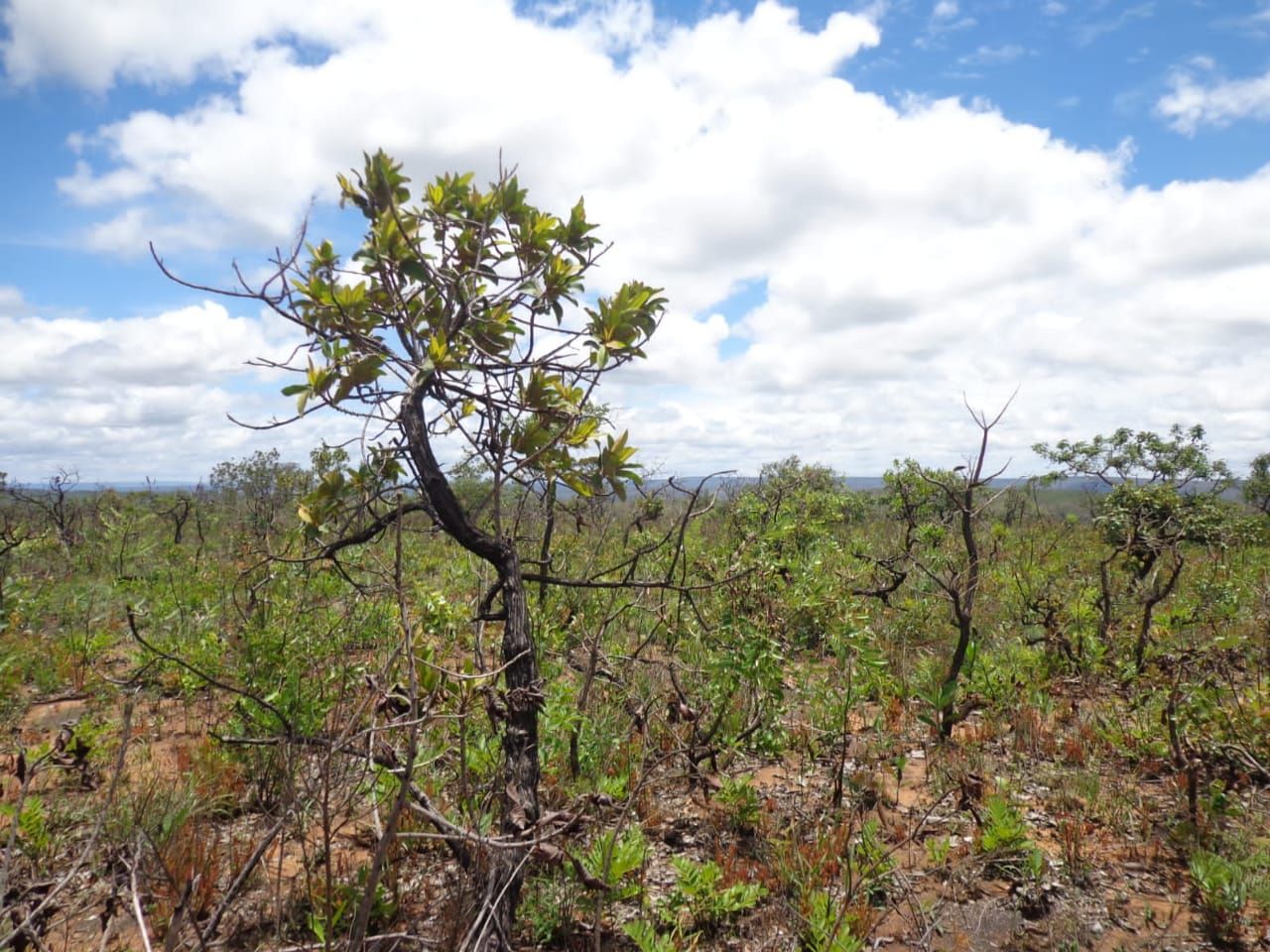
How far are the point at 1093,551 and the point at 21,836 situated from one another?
1389 centimetres

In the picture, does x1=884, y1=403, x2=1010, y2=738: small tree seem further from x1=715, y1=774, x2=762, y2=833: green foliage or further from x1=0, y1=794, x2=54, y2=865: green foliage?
x1=0, y1=794, x2=54, y2=865: green foliage

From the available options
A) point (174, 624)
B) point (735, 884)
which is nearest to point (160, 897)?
point (735, 884)

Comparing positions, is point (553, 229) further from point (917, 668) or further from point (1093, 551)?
point (1093, 551)

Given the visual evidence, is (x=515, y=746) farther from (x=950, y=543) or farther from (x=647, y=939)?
(x=950, y=543)

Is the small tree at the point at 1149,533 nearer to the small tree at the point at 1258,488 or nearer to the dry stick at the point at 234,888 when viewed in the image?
the dry stick at the point at 234,888

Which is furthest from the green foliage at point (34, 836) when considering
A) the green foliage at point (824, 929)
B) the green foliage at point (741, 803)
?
the green foliage at point (824, 929)

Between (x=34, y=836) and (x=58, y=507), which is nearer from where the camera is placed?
(x=34, y=836)

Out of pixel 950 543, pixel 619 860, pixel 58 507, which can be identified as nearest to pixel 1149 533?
pixel 950 543

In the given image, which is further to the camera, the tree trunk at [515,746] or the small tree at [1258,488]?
the small tree at [1258,488]

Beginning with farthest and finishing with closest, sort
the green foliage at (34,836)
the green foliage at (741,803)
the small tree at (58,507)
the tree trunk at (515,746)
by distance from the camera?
the small tree at (58,507) → the green foliage at (741,803) → the green foliage at (34,836) → the tree trunk at (515,746)

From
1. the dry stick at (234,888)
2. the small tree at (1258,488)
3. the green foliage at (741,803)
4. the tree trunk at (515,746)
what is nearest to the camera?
the dry stick at (234,888)

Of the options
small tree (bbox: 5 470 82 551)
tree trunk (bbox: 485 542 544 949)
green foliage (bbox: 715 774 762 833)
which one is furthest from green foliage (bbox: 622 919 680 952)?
small tree (bbox: 5 470 82 551)

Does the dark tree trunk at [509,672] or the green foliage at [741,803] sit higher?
the dark tree trunk at [509,672]

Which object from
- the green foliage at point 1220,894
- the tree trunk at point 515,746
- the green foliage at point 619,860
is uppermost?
the tree trunk at point 515,746
